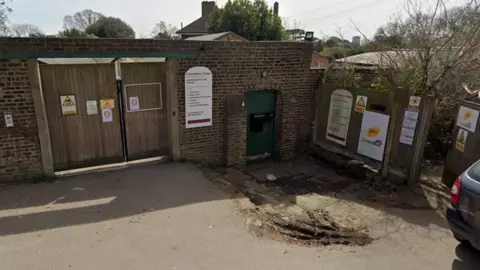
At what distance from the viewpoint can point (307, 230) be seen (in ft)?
17.4

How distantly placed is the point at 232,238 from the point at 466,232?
10.0 ft

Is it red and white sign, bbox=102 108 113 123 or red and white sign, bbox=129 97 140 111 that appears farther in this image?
red and white sign, bbox=129 97 140 111

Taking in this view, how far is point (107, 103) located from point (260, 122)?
13.2 feet

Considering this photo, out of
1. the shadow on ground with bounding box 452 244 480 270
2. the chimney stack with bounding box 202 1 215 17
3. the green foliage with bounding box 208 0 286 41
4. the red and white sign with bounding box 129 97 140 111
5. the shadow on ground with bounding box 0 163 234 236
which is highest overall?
the chimney stack with bounding box 202 1 215 17

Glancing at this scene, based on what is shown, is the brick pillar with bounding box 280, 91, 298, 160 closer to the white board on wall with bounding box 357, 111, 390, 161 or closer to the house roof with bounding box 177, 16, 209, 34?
the white board on wall with bounding box 357, 111, 390, 161

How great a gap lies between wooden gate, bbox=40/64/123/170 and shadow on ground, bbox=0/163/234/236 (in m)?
0.56

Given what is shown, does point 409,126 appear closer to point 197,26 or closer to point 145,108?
point 145,108

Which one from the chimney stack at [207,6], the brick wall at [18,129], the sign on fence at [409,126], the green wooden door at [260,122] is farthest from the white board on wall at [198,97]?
the chimney stack at [207,6]

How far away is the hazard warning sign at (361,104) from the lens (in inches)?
319

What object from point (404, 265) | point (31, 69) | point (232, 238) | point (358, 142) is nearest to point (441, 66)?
point (358, 142)

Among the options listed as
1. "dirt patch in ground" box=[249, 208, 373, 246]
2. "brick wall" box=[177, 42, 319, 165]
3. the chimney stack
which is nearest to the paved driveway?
"dirt patch in ground" box=[249, 208, 373, 246]

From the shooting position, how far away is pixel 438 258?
14.7 feet

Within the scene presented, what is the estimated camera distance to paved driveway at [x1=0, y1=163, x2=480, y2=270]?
4043mm

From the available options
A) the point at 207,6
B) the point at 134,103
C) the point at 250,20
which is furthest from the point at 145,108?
the point at 207,6
